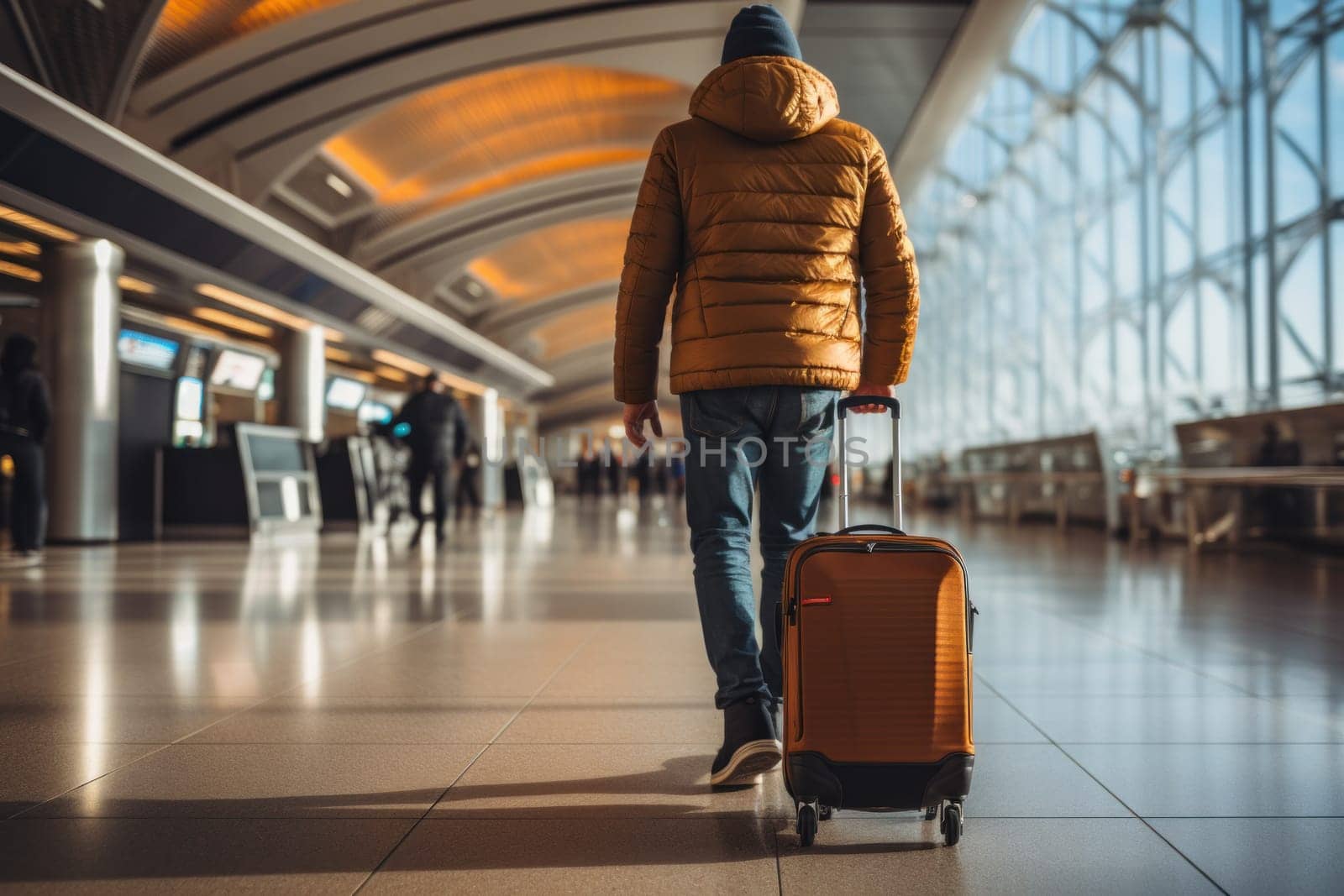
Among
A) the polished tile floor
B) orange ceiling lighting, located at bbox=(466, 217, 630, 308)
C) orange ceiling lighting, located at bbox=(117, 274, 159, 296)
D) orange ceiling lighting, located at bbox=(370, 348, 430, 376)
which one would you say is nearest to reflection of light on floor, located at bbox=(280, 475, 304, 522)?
orange ceiling lighting, located at bbox=(117, 274, 159, 296)

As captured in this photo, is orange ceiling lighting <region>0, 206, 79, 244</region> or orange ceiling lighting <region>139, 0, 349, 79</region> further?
orange ceiling lighting <region>139, 0, 349, 79</region>

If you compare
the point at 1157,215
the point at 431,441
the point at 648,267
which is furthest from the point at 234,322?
the point at 648,267

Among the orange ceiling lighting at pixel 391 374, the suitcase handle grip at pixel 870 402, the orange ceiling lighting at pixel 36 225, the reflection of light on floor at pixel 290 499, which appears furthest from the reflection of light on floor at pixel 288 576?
the orange ceiling lighting at pixel 391 374

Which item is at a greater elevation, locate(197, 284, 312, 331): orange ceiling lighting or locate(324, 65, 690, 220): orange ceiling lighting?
locate(324, 65, 690, 220): orange ceiling lighting

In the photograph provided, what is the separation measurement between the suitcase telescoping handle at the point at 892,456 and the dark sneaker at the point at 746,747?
1.62 ft

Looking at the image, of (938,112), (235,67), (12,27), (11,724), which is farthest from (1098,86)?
(11,724)

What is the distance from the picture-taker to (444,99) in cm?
1620

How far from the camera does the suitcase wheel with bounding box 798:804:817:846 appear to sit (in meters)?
2.07

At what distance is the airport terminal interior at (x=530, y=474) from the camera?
2195 millimetres

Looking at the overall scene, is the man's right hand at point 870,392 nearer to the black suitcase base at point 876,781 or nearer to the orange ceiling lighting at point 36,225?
the black suitcase base at point 876,781

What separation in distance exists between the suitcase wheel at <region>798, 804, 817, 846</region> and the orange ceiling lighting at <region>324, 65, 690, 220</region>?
14.6m

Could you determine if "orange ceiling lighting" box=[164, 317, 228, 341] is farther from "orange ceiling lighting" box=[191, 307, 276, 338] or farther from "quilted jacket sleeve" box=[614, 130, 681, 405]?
"quilted jacket sleeve" box=[614, 130, 681, 405]

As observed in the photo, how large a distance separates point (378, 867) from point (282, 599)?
15.7 feet

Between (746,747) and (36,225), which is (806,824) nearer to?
(746,747)
